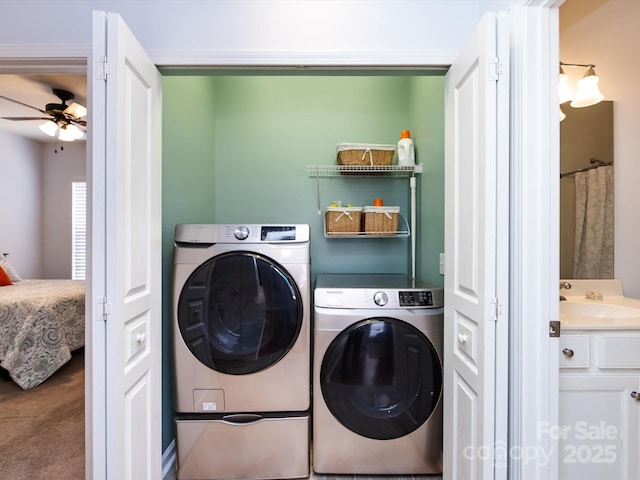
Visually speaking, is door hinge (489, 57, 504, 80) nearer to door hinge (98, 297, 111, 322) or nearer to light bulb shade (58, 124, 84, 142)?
door hinge (98, 297, 111, 322)

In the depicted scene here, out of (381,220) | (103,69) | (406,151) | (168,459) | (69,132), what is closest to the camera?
(103,69)

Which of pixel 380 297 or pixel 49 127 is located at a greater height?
pixel 49 127

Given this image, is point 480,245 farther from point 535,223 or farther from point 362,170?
point 362,170

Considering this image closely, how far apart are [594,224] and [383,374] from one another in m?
1.39

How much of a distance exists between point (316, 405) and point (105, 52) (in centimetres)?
170

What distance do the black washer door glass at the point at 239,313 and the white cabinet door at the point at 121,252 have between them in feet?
1.23

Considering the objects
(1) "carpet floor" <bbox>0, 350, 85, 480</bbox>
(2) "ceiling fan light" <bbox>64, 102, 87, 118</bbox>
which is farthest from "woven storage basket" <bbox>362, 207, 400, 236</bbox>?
(2) "ceiling fan light" <bbox>64, 102, 87, 118</bbox>

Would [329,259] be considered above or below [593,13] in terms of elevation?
below

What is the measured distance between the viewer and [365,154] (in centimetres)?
228

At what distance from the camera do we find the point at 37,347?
2990 millimetres

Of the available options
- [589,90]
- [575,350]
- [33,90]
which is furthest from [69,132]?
[575,350]

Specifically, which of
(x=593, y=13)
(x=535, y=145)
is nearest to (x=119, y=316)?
(x=535, y=145)

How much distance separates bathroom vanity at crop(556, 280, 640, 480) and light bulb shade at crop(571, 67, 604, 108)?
1230 mm

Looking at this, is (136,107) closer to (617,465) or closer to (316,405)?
(316,405)
